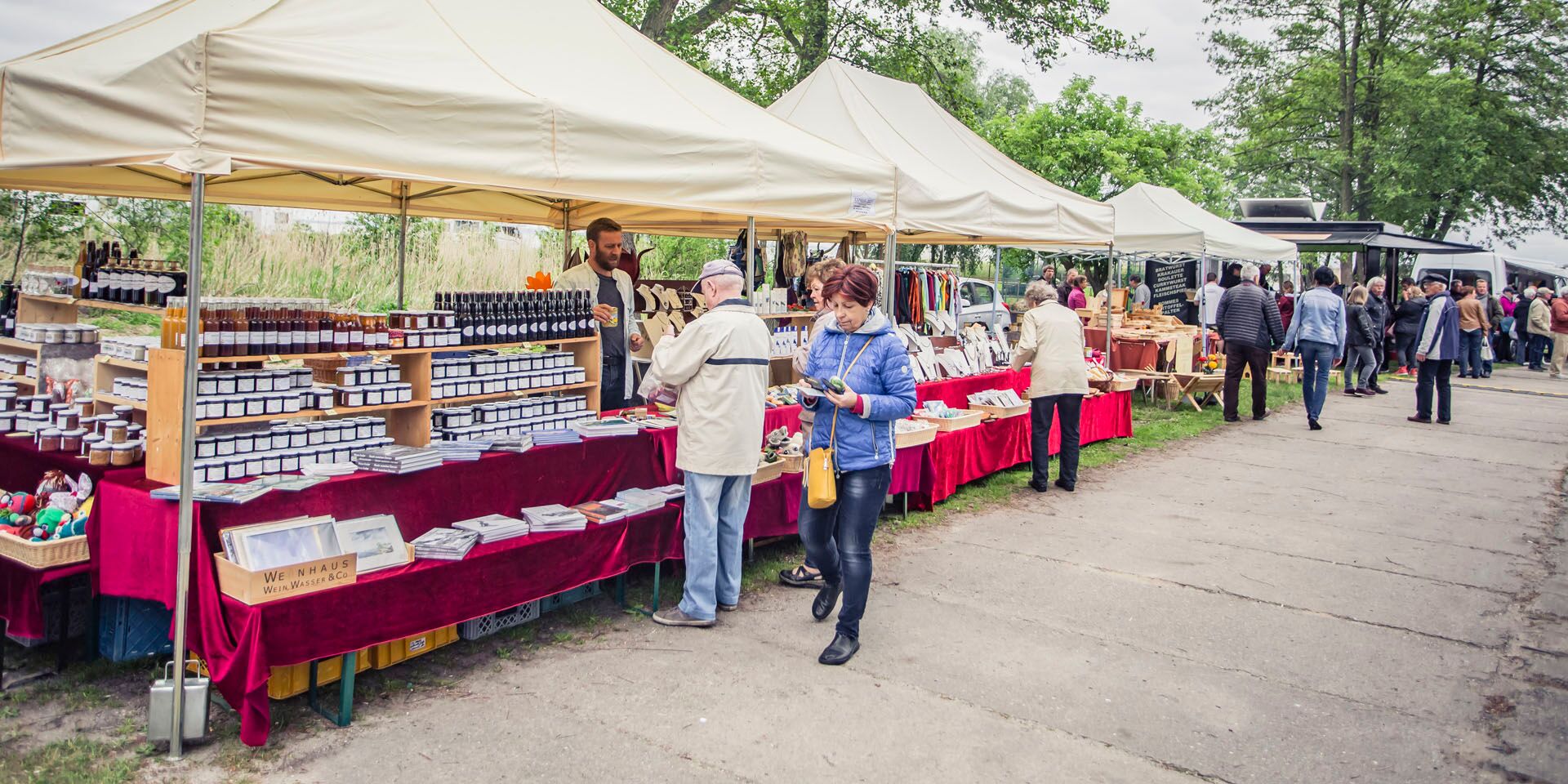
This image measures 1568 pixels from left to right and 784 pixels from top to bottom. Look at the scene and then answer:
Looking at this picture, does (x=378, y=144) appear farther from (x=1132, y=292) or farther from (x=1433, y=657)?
(x=1132, y=292)

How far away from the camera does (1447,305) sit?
1221 centimetres

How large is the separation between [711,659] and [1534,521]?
724cm

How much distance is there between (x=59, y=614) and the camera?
4.19 metres

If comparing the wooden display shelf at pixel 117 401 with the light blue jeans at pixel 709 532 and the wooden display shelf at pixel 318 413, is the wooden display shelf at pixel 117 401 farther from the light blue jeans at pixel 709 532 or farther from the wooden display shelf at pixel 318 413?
the light blue jeans at pixel 709 532

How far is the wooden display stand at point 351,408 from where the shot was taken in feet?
12.9

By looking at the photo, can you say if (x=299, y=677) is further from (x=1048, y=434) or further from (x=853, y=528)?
(x=1048, y=434)

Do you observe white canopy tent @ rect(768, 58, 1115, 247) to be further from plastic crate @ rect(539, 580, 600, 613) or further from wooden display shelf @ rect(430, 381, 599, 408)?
plastic crate @ rect(539, 580, 600, 613)

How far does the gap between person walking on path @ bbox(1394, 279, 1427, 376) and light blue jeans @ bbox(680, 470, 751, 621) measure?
56.0ft

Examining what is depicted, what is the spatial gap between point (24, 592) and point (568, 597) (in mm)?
2257

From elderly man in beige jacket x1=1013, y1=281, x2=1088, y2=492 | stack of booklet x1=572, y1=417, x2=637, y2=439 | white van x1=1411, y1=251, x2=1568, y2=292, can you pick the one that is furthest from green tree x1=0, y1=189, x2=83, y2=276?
white van x1=1411, y1=251, x2=1568, y2=292

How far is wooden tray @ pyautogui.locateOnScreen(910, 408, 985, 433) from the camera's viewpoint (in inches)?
313

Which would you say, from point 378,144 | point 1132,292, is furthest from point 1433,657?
point 1132,292

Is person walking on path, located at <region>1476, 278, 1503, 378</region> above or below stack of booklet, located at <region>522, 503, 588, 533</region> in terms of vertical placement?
above

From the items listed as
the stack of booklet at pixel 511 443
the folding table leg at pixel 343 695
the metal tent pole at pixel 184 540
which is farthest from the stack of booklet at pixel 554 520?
the metal tent pole at pixel 184 540
